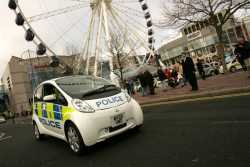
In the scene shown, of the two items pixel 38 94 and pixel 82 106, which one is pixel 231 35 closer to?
pixel 38 94

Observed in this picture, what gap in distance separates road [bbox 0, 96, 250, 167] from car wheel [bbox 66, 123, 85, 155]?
0.16 meters

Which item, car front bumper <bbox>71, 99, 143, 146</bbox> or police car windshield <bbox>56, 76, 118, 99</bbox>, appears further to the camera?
police car windshield <bbox>56, 76, 118, 99</bbox>

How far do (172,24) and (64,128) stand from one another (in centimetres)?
2005

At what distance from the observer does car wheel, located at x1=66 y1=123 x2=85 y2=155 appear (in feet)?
20.3

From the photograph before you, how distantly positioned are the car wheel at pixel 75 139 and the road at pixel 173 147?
161mm

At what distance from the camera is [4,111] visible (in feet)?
167

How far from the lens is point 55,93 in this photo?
7.11 metres

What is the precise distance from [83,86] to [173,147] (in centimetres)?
261

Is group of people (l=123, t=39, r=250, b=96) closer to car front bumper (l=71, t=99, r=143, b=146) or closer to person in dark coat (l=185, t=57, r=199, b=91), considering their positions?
person in dark coat (l=185, t=57, r=199, b=91)

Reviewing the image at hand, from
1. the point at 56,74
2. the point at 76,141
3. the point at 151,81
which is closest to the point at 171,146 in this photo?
the point at 76,141

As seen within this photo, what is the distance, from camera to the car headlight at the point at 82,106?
6.08 meters

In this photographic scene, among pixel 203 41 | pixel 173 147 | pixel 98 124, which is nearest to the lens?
pixel 173 147

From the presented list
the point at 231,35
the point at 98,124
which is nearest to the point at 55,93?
the point at 98,124

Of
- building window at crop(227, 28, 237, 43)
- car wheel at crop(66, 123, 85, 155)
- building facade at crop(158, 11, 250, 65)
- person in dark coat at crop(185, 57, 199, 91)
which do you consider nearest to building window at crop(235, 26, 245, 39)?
building facade at crop(158, 11, 250, 65)
